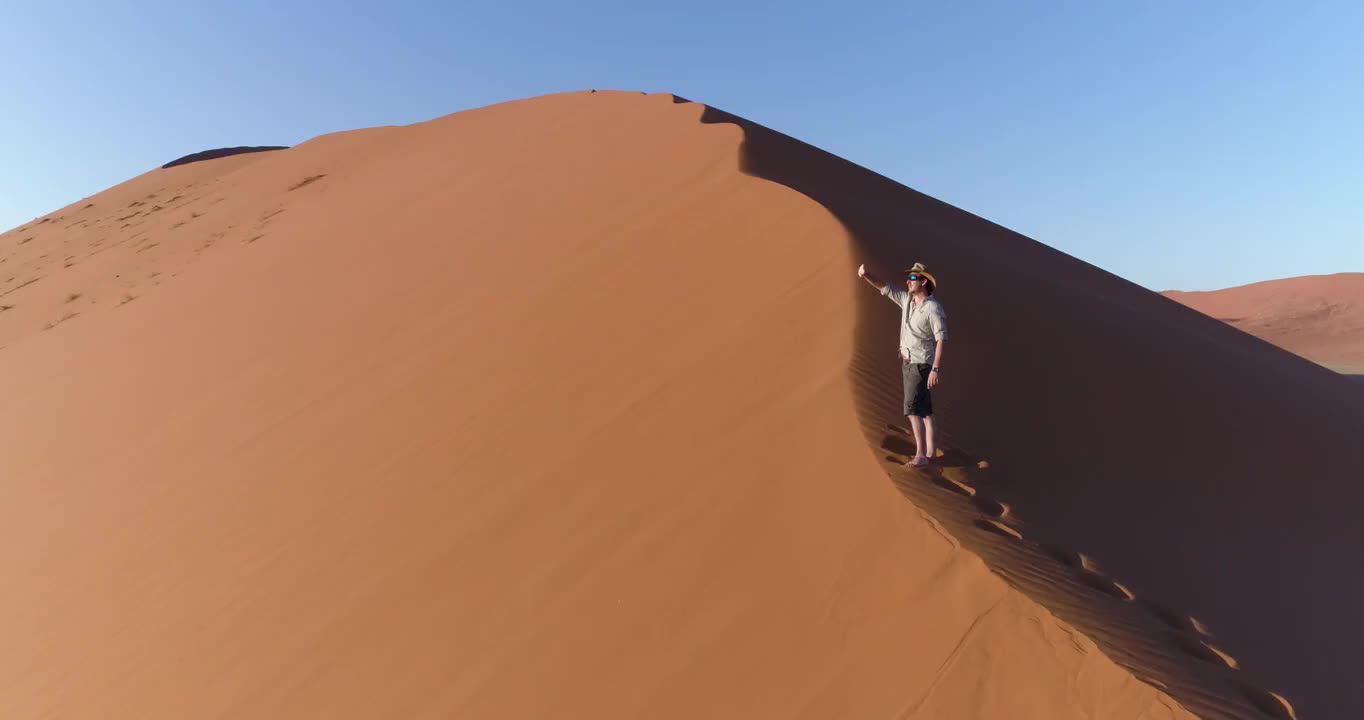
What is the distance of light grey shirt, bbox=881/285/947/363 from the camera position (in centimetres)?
446

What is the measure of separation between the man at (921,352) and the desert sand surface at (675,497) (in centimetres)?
15

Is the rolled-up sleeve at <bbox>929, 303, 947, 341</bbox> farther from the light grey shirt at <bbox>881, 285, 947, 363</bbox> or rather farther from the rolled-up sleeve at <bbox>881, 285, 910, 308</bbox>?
the rolled-up sleeve at <bbox>881, 285, 910, 308</bbox>

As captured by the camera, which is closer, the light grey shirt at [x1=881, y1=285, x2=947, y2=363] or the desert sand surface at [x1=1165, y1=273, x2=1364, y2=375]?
the light grey shirt at [x1=881, y1=285, x2=947, y2=363]

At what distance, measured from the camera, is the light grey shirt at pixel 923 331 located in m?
4.46

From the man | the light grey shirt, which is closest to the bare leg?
the man

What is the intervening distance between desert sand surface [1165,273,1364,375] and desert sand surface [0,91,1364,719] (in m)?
32.6

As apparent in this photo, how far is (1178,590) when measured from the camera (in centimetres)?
377

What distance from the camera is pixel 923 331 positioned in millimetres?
4523

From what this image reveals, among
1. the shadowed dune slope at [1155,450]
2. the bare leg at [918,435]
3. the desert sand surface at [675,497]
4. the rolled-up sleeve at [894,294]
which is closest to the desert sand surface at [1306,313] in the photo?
the shadowed dune slope at [1155,450]

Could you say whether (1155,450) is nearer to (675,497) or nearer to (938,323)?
(938,323)

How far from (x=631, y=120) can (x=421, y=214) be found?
10.6 ft

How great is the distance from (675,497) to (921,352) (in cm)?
142

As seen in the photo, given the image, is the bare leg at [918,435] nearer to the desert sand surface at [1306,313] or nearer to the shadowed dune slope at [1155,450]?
the shadowed dune slope at [1155,450]

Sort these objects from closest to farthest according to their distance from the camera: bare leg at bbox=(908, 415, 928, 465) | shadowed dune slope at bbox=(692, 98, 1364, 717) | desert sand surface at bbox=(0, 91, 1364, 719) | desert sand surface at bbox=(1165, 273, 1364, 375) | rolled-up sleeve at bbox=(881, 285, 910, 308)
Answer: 1. desert sand surface at bbox=(0, 91, 1364, 719)
2. shadowed dune slope at bbox=(692, 98, 1364, 717)
3. bare leg at bbox=(908, 415, 928, 465)
4. rolled-up sleeve at bbox=(881, 285, 910, 308)
5. desert sand surface at bbox=(1165, 273, 1364, 375)
